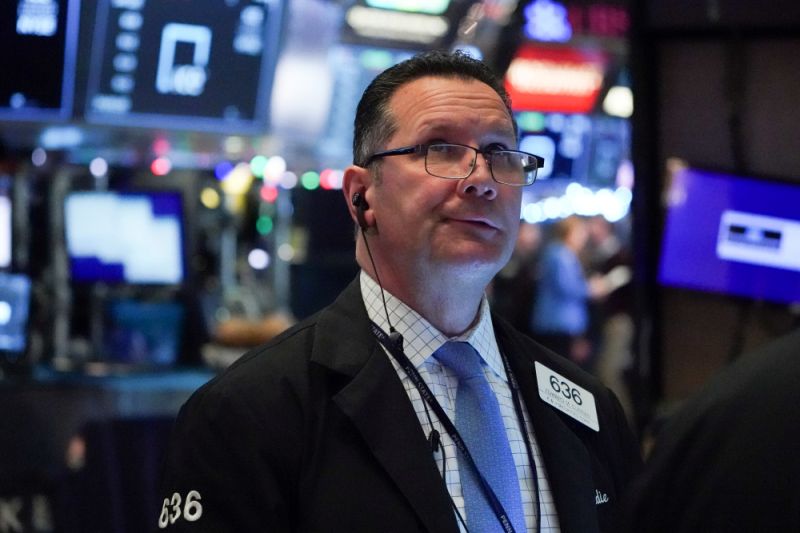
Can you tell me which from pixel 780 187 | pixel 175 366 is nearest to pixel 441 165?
pixel 780 187

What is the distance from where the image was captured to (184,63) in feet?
15.1

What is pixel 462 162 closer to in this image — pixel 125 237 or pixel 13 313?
pixel 13 313

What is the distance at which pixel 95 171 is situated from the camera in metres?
5.79

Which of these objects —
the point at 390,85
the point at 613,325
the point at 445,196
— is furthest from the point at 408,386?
the point at 613,325

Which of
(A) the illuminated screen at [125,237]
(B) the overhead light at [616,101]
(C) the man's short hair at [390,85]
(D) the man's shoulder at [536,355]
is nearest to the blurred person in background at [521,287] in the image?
(B) the overhead light at [616,101]

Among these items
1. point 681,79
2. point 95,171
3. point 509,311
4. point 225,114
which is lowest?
point 509,311

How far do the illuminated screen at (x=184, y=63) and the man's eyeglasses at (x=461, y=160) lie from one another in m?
2.85

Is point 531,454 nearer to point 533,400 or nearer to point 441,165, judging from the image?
point 533,400

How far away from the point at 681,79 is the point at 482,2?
5.91 ft

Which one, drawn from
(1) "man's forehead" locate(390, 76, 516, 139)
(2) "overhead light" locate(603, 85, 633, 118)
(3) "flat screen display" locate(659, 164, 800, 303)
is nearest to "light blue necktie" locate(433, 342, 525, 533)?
(1) "man's forehead" locate(390, 76, 516, 139)

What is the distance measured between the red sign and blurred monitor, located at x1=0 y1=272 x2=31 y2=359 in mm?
3036

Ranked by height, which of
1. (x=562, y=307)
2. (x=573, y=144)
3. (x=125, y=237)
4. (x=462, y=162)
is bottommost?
(x=562, y=307)

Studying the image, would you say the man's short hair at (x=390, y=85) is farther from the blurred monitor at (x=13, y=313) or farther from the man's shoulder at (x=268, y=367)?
the blurred monitor at (x=13, y=313)

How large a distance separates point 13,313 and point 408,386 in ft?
11.5
